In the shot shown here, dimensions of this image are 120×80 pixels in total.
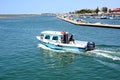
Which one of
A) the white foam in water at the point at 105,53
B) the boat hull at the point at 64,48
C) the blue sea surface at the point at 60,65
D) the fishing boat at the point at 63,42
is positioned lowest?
the blue sea surface at the point at 60,65

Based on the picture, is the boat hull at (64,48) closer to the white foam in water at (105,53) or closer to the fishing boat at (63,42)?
the fishing boat at (63,42)

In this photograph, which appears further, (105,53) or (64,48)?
(64,48)

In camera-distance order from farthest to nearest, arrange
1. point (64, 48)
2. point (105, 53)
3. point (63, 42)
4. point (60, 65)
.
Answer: point (63, 42) < point (64, 48) < point (105, 53) < point (60, 65)

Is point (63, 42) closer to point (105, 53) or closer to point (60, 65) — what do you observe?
point (105, 53)

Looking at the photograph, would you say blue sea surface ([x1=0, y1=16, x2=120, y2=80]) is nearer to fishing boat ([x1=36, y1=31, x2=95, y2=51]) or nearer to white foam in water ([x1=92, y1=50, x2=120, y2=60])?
white foam in water ([x1=92, y1=50, x2=120, y2=60])

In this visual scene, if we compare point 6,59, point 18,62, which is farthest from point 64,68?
point 6,59

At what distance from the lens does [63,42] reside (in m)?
32.4

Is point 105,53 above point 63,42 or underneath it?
underneath

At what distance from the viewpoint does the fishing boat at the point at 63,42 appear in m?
30.1

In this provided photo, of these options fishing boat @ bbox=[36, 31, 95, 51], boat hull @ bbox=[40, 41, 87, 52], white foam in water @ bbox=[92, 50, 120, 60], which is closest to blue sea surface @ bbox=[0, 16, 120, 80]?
white foam in water @ bbox=[92, 50, 120, 60]

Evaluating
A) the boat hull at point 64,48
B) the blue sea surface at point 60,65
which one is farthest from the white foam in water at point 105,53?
the boat hull at point 64,48

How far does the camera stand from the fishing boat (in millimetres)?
30109

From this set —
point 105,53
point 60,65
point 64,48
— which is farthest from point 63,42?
point 60,65

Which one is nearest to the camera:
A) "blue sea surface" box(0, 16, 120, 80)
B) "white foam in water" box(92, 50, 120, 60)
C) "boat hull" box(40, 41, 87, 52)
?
"blue sea surface" box(0, 16, 120, 80)
